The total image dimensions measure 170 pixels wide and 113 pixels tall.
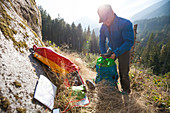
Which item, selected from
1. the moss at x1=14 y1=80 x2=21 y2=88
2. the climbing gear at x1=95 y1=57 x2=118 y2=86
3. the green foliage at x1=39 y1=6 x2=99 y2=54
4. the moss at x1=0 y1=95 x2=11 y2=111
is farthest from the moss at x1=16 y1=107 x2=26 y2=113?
the green foliage at x1=39 y1=6 x2=99 y2=54

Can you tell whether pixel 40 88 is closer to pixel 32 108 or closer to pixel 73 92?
pixel 32 108

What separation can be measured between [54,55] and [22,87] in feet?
3.21

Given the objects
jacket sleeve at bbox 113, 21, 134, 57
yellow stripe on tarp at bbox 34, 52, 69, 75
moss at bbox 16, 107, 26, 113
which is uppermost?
jacket sleeve at bbox 113, 21, 134, 57

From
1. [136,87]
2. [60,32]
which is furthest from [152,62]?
[60,32]

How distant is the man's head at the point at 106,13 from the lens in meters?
1.97

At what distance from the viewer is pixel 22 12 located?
106 inches

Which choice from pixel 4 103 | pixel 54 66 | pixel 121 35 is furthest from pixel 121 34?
pixel 4 103

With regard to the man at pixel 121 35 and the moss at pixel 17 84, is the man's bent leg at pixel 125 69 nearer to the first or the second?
the man at pixel 121 35

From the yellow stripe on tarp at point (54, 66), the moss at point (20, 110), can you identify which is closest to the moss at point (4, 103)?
the moss at point (20, 110)

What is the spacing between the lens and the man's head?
1.97 m

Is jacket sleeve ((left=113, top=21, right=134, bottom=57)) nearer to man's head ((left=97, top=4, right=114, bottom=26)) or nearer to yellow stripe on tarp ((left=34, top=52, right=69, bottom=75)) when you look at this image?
man's head ((left=97, top=4, right=114, bottom=26))

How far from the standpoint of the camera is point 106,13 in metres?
2.01

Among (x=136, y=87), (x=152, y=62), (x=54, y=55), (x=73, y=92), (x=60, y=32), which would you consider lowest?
(x=152, y=62)

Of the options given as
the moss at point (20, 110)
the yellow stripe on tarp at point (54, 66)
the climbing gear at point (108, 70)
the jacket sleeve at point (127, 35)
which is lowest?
the climbing gear at point (108, 70)
